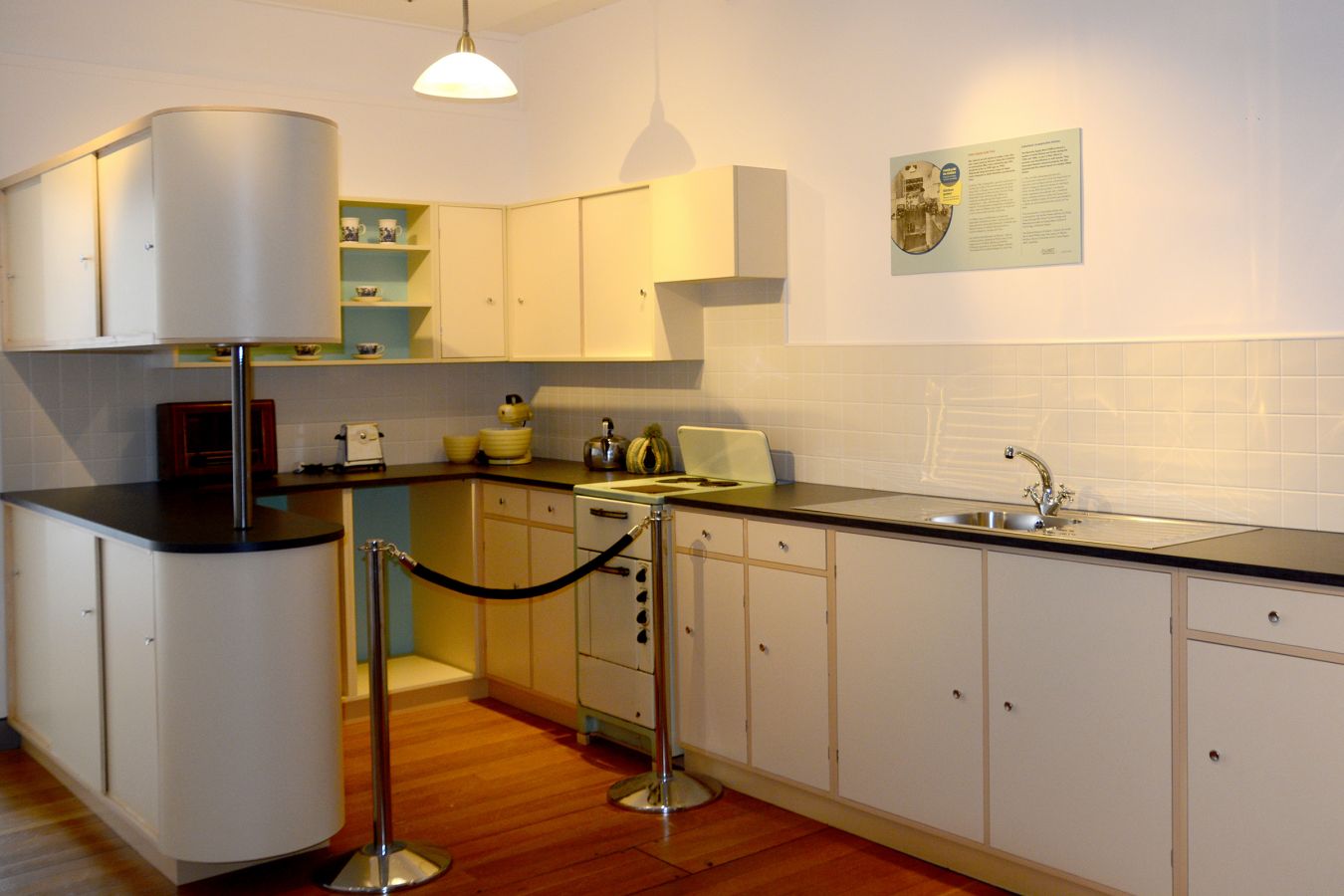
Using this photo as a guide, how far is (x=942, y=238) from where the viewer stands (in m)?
4.34

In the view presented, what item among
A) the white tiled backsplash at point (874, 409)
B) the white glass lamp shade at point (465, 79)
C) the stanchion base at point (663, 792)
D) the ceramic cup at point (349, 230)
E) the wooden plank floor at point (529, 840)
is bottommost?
the wooden plank floor at point (529, 840)

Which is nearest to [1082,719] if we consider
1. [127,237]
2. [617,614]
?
[617,614]

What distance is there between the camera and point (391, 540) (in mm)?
6125

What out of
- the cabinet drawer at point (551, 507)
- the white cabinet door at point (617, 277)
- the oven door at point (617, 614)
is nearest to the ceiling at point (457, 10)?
the white cabinet door at point (617, 277)

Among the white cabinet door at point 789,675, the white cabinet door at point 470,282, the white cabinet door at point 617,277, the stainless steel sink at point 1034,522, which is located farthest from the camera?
the white cabinet door at point 470,282

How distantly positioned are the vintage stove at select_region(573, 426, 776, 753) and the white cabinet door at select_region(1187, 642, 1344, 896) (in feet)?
6.53

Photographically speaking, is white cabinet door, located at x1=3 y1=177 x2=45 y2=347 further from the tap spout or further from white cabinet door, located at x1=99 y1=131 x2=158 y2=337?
the tap spout

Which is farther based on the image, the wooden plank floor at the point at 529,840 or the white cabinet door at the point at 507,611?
the white cabinet door at the point at 507,611

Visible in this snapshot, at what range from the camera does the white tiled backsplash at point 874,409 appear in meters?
3.52

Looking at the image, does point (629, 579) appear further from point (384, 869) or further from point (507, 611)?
point (384, 869)

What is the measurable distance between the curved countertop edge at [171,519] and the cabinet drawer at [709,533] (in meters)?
1.25

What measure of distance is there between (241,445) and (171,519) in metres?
0.46

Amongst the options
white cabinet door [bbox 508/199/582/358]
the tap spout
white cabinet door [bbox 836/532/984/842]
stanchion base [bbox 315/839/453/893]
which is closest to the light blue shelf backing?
white cabinet door [bbox 508/199/582/358]

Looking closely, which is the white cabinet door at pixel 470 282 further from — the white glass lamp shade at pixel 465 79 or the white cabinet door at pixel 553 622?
the white glass lamp shade at pixel 465 79
